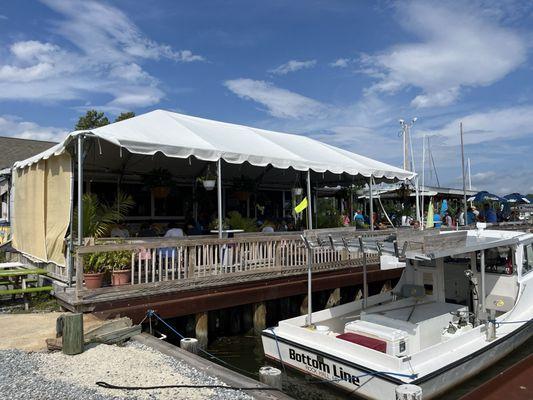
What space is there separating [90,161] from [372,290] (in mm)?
8848

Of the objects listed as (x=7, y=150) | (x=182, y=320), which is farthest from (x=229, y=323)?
(x=7, y=150)

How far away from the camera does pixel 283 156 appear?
1112 centimetres

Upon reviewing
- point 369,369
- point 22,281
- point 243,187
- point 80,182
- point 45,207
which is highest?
point 243,187

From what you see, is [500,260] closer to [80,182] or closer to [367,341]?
[367,341]

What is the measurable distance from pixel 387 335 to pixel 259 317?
383 centimetres

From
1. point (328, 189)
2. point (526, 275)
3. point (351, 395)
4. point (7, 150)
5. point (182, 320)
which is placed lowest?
point (351, 395)

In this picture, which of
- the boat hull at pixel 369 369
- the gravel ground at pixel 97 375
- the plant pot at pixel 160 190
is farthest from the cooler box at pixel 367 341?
the plant pot at pixel 160 190

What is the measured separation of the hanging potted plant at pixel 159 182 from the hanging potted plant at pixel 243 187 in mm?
2950

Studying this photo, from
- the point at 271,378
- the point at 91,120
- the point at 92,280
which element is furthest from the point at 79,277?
the point at 91,120

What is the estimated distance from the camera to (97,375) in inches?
205

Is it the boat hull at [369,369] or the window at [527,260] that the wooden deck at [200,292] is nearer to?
the boat hull at [369,369]

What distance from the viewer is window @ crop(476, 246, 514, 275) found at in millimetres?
8398

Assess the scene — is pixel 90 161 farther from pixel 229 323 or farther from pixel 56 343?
pixel 56 343

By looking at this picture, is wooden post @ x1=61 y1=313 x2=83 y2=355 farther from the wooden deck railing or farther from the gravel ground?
the wooden deck railing
